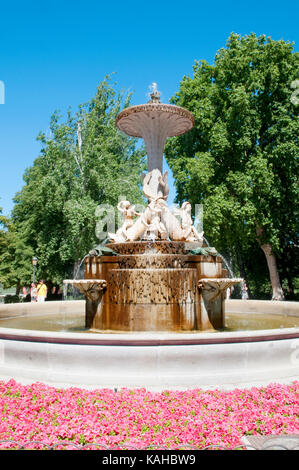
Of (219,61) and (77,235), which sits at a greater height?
(219,61)

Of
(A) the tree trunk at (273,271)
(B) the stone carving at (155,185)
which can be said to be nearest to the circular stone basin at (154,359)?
(B) the stone carving at (155,185)

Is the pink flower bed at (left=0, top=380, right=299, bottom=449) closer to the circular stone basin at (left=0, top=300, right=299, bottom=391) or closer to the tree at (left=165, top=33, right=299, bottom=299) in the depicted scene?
the circular stone basin at (left=0, top=300, right=299, bottom=391)

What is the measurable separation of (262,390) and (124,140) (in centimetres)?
3043

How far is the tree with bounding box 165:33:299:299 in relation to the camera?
2408 centimetres

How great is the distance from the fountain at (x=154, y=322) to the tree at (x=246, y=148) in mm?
10074

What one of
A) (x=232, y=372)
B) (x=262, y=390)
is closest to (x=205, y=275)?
(x=232, y=372)

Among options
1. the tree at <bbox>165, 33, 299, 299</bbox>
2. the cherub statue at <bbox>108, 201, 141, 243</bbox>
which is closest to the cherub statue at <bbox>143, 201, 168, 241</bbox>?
the cherub statue at <bbox>108, 201, 141, 243</bbox>

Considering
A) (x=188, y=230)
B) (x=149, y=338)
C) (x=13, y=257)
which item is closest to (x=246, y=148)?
(x=188, y=230)

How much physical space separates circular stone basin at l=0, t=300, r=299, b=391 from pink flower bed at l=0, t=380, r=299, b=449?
48 cm

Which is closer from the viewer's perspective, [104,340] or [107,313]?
[104,340]

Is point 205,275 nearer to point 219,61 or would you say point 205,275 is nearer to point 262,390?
point 262,390

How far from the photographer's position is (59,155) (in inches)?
1142

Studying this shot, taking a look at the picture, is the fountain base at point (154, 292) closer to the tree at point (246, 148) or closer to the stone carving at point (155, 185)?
the stone carving at point (155, 185)

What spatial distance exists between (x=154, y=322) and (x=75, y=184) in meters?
20.4
